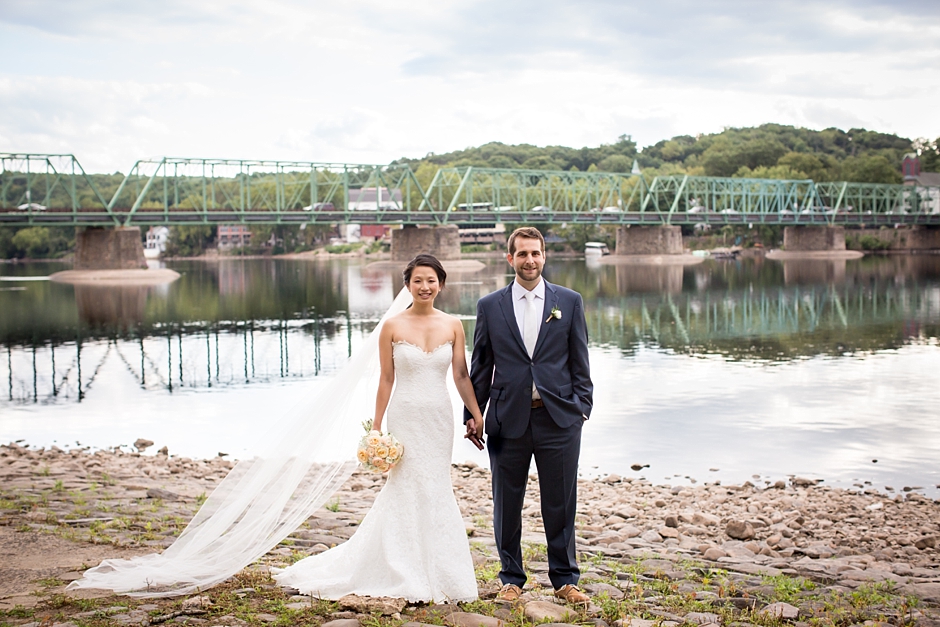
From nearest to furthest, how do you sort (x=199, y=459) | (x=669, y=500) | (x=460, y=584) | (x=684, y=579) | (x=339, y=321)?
(x=460, y=584) → (x=684, y=579) → (x=669, y=500) → (x=199, y=459) → (x=339, y=321)

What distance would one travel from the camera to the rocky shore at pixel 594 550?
17.7ft

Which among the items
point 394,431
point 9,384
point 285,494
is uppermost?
point 394,431

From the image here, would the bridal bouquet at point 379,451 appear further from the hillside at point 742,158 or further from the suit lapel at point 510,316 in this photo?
the hillside at point 742,158

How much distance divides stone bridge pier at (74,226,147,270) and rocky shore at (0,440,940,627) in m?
71.4

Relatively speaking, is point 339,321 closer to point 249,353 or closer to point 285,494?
point 249,353

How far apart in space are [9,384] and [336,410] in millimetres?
19720

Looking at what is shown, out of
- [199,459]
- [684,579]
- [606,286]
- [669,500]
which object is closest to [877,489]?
[669,500]

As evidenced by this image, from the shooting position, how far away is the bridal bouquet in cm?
579

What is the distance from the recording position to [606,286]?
6062 centimetres

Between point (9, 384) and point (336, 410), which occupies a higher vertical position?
point (336, 410)

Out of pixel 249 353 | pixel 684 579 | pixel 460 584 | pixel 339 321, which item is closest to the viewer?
pixel 460 584

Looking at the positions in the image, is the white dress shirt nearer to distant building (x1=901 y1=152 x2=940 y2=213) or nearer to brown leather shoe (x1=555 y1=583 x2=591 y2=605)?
brown leather shoe (x1=555 y1=583 x2=591 y2=605)

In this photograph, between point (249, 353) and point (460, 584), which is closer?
point (460, 584)

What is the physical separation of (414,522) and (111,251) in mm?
80740
